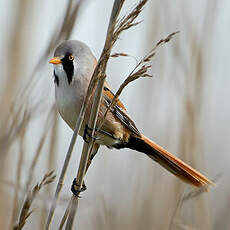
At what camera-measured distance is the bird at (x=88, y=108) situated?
93.0 inches

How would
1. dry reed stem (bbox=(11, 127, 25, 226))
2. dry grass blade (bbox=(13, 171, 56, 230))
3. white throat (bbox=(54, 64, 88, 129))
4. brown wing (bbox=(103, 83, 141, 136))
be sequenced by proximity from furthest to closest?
brown wing (bbox=(103, 83, 141, 136))
white throat (bbox=(54, 64, 88, 129))
dry reed stem (bbox=(11, 127, 25, 226))
dry grass blade (bbox=(13, 171, 56, 230))

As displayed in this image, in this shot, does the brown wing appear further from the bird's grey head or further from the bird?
the bird's grey head

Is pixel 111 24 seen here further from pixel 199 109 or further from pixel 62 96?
pixel 199 109

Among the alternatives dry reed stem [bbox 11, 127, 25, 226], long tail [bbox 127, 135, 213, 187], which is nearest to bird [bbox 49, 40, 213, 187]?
long tail [bbox 127, 135, 213, 187]

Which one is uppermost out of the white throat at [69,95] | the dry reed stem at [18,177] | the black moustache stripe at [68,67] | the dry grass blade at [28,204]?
the black moustache stripe at [68,67]

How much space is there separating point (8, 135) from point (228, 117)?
217 cm

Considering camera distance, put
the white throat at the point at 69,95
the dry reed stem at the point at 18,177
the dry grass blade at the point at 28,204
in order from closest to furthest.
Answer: the dry grass blade at the point at 28,204
the dry reed stem at the point at 18,177
the white throat at the point at 69,95

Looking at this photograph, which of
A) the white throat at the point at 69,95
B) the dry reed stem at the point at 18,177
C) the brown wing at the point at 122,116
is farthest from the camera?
the brown wing at the point at 122,116

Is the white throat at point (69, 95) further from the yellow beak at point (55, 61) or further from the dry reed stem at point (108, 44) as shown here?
the dry reed stem at point (108, 44)

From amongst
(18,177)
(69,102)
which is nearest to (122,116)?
(69,102)

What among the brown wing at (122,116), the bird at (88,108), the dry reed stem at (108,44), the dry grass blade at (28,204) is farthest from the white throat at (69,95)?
the dry grass blade at (28,204)

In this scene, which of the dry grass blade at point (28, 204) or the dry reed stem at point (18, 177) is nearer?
the dry grass blade at point (28, 204)

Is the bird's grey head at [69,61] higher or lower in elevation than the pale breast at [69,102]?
higher

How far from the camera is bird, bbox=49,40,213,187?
2.36 meters
